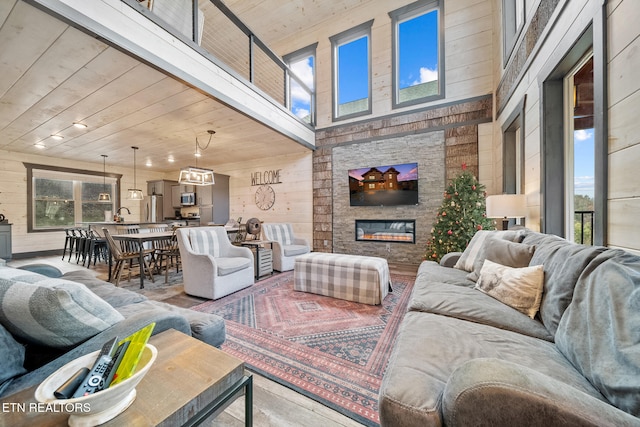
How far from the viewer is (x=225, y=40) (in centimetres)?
576

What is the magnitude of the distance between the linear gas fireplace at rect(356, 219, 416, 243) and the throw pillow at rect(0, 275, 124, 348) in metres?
4.39

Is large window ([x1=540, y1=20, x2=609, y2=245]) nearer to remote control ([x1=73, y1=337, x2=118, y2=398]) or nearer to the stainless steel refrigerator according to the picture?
remote control ([x1=73, y1=337, x2=118, y2=398])

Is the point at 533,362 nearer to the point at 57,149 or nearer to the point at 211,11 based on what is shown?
the point at 211,11

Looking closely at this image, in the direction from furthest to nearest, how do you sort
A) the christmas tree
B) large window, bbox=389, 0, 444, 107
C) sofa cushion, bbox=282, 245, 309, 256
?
1. large window, bbox=389, 0, 444, 107
2. sofa cushion, bbox=282, 245, 309, 256
3. the christmas tree

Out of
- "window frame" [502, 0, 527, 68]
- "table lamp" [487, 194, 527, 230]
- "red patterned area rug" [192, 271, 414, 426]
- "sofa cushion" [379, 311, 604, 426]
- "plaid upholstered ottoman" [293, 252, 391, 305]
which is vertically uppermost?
"window frame" [502, 0, 527, 68]

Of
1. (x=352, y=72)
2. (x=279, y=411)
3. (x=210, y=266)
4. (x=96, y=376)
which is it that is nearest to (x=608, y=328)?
(x=279, y=411)

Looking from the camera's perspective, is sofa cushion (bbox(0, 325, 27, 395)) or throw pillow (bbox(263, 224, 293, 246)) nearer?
sofa cushion (bbox(0, 325, 27, 395))

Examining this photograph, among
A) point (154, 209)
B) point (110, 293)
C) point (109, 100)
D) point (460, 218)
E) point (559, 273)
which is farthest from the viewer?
point (154, 209)

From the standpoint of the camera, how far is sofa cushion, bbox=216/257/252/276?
286 cm

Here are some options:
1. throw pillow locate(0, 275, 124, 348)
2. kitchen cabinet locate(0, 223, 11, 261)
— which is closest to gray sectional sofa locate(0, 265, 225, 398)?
throw pillow locate(0, 275, 124, 348)

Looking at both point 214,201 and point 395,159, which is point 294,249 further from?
point 214,201

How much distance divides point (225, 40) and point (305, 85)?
2.43 meters

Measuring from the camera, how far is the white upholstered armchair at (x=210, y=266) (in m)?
2.79

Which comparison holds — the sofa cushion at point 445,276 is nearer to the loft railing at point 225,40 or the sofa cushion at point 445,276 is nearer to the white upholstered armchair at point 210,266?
the white upholstered armchair at point 210,266
